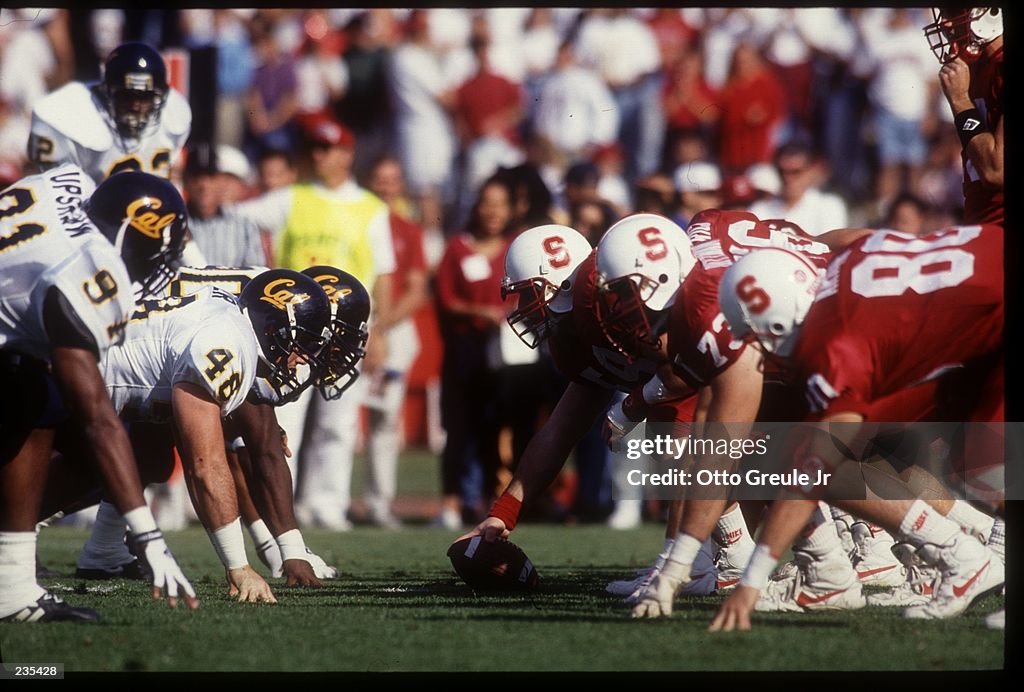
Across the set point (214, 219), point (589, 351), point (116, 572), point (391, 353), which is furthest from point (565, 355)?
point (391, 353)

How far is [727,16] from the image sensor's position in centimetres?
792

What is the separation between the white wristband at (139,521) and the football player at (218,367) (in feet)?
1.48

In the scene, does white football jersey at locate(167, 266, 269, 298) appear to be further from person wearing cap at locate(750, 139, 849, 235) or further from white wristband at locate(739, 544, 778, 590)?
person wearing cap at locate(750, 139, 849, 235)

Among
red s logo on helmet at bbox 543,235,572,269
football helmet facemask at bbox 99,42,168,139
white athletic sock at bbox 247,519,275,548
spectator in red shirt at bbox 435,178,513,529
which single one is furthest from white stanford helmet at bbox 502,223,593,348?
spectator in red shirt at bbox 435,178,513,529

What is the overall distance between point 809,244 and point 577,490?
3364 millimetres

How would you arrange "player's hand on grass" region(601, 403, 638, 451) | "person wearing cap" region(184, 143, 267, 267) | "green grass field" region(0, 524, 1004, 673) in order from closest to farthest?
"green grass field" region(0, 524, 1004, 673)
"player's hand on grass" region(601, 403, 638, 451)
"person wearing cap" region(184, 143, 267, 267)

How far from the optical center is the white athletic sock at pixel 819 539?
15.1ft

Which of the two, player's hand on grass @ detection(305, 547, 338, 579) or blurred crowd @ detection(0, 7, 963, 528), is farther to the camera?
blurred crowd @ detection(0, 7, 963, 528)

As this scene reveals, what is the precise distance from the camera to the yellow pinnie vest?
23.1 feet

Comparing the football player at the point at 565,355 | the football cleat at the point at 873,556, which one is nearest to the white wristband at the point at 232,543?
the football player at the point at 565,355

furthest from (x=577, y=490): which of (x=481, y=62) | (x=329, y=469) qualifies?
(x=481, y=62)

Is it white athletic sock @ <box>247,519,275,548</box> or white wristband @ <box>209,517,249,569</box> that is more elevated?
white wristband @ <box>209,517,249,569</box>

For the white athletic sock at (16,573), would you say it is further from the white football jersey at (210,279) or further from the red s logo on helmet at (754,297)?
the red s logo on helmet at (754,297)

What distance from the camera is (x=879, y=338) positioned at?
159 inches
